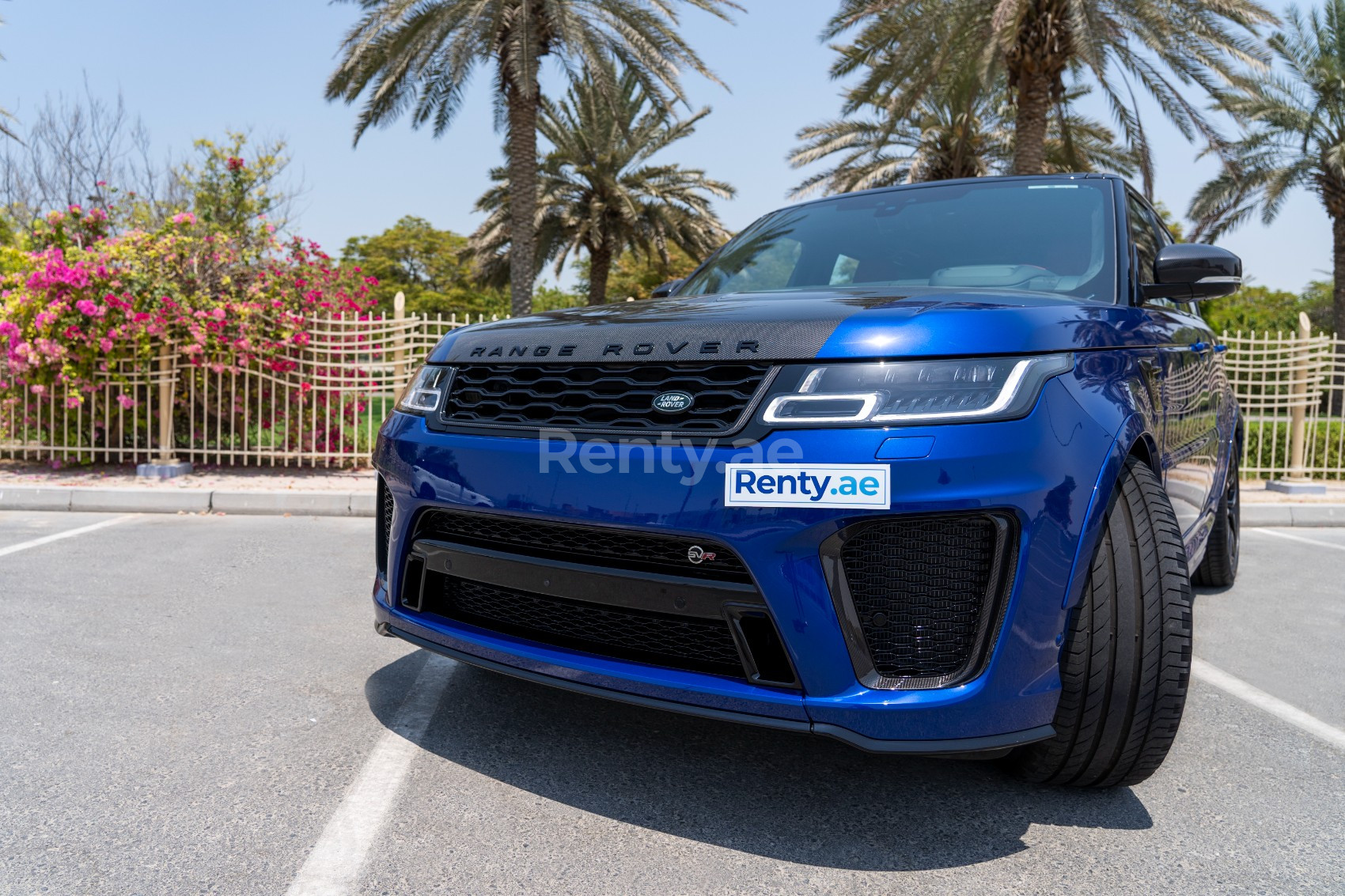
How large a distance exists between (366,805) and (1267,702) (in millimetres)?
2960

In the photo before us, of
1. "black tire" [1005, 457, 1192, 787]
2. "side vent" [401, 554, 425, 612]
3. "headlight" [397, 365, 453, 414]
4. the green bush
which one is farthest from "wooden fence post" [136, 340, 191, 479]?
the green bush

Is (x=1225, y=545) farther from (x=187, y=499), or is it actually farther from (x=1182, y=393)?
(x=187, y=499)

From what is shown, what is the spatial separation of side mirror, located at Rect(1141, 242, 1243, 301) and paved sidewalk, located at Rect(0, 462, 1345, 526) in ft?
20.1

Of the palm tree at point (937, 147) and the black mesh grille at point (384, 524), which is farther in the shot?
the palm tree at point (937, 147)

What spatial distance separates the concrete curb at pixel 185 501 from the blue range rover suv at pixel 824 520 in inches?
212

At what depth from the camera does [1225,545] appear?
5016 mm

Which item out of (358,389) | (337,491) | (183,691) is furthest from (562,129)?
(183,691)

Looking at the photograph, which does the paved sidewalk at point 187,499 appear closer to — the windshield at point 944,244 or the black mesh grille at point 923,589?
the windshield at point 944,244

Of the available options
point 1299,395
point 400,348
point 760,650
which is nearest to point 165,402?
point 400,348

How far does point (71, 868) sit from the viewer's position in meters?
2.05

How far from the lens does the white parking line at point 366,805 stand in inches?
80.4

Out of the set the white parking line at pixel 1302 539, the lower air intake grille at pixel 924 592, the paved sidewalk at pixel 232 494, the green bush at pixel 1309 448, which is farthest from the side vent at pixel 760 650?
the green bush at pixel 1309 448

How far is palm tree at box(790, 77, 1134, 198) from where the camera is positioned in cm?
1984

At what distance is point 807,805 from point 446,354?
1567 millimetres
